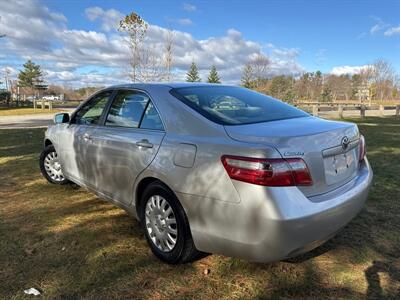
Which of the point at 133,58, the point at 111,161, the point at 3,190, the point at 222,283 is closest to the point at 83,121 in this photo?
the point at 111,161

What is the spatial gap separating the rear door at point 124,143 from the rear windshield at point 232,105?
0.38 metres

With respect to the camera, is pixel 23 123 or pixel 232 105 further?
pixel 23 123

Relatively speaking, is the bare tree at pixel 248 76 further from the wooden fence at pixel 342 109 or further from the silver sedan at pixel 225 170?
the silver sedan at pixel 225 170

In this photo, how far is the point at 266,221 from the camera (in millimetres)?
2490

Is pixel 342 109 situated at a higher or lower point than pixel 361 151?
higher

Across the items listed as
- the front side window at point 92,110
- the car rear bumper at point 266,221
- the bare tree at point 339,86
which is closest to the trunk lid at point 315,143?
the car rear bumper at point 266,221

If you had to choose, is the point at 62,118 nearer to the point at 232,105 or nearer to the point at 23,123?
the point at 232,105

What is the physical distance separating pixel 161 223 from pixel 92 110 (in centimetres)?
197

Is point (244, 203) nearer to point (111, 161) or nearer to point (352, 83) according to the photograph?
point (111, 161)

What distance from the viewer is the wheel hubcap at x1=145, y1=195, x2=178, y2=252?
3.21m

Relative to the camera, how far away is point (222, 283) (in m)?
3.01

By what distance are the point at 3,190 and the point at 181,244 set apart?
12.0 feet

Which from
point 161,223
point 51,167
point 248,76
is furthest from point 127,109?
point 248,76

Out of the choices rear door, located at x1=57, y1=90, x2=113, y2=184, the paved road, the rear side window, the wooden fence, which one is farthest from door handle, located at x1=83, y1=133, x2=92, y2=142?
the wooden fence
